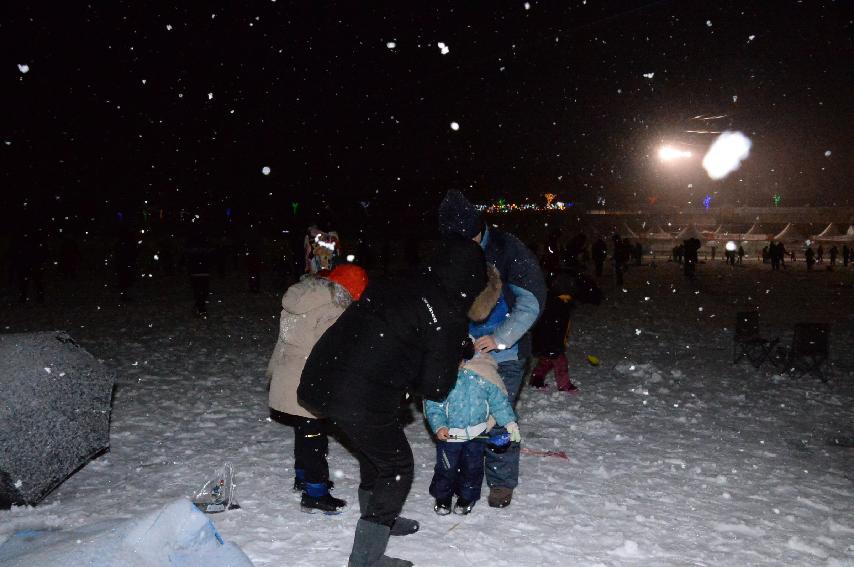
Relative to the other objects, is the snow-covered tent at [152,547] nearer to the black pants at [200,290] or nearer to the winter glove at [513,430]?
the winter glove at [513,430]

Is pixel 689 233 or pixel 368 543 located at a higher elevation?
pixel 689 233

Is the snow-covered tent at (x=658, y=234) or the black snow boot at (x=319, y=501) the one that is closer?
the black snow boot at (x=319, y=501)

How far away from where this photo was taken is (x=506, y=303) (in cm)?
447

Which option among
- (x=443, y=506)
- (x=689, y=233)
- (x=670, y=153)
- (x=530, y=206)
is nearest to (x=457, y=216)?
(x=443, y=506)

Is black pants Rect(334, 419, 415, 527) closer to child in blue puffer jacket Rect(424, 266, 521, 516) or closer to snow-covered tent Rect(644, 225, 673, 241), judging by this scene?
child in blue puffer jacket Rect(424, 266, 521, 516)

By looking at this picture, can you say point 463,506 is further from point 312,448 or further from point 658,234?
point 658,234

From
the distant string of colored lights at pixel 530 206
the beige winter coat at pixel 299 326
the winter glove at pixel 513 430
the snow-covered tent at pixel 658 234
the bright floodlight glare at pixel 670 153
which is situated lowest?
the winter glove at pixel 513 430

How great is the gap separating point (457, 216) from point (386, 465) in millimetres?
1503

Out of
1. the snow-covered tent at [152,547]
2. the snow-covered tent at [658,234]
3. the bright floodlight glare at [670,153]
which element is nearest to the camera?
the snow-covered tent at [152,547]

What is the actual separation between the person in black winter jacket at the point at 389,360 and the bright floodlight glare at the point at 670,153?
4605 inches

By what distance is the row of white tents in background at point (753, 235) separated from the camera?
7494cm

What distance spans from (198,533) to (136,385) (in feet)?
18.5

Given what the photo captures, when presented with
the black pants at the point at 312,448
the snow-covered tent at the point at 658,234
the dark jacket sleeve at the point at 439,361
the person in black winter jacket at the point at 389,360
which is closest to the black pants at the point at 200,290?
the black pants at the point at 312,448

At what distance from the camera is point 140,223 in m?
47.0
